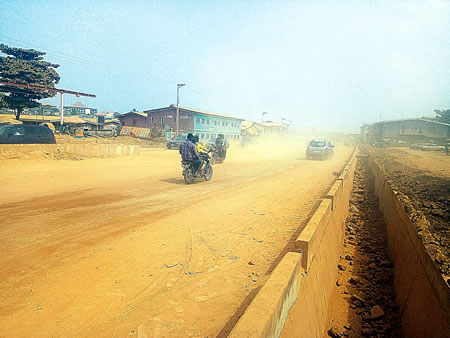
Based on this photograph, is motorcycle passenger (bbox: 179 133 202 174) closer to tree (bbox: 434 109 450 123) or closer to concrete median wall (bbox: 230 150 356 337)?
concrete median wall (bbox: 230 150 356 337)

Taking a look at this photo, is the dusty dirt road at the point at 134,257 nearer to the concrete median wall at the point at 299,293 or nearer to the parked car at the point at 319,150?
the concrete median wall at the point at 299,293

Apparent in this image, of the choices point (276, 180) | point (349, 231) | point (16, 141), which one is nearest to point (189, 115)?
point (16, 141)

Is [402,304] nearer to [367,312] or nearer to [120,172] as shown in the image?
[367,312]

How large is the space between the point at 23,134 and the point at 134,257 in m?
13.9

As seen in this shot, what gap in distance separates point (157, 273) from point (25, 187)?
23.2 ft

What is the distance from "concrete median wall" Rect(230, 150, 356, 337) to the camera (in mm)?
2396

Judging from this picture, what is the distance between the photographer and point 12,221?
5531 mm

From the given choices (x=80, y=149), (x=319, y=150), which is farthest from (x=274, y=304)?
(x=319, y=150)

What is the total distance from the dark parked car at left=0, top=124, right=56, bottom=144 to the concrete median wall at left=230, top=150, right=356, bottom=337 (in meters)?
14.9

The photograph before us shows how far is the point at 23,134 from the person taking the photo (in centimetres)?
1473

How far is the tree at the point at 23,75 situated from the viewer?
105 ft

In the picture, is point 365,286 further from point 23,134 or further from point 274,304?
point 23,134

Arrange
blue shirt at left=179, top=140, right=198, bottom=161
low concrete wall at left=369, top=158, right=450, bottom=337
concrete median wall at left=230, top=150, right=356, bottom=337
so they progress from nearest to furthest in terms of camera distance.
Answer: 1. concrete median wall at left=230, top=150, right=356, bottom=337
2. low concrete wall at left=369, top=158, right=450, bottom=337
3. blue shirt at left=179, top=140, right=198, bottom=161

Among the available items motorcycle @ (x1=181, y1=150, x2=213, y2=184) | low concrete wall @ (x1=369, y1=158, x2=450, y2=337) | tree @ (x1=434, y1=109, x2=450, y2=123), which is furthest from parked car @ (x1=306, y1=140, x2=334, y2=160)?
tree @ (x1=434, y1=109, x2=450, y2=123)
